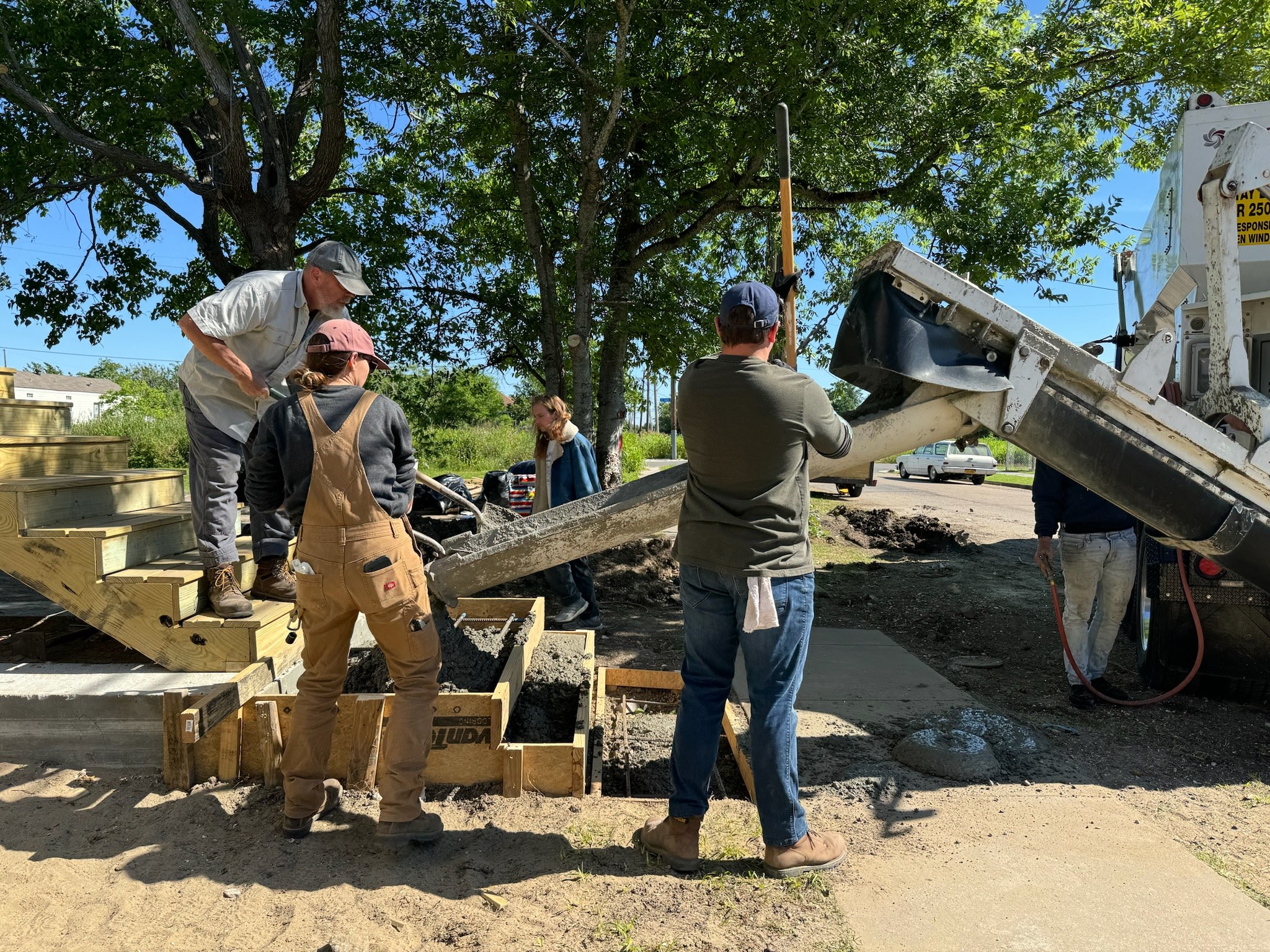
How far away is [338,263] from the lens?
384cm

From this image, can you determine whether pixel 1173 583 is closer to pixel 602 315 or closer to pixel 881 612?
pixel 881 612

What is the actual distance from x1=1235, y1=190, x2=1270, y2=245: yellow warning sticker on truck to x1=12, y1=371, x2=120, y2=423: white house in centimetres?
7895

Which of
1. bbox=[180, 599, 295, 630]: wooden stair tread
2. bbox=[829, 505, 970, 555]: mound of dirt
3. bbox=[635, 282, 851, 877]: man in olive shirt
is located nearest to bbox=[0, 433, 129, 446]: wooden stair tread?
bbox=[180, 599, 295, 630]: wooden stair tread

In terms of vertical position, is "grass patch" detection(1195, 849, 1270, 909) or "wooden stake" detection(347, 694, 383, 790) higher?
"wooden stake" detection(347, 694, 383, 790)

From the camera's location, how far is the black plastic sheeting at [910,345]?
3.55m

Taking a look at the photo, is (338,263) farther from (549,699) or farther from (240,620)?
(549,699)

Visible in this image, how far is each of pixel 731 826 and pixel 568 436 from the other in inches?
142

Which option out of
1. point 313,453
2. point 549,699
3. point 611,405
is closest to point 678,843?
point 549,699

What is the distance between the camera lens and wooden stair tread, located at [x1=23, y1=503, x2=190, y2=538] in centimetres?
376

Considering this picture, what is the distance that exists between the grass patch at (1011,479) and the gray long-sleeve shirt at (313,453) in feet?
89.2

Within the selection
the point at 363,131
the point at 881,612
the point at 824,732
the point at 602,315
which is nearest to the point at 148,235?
the point at 363,131

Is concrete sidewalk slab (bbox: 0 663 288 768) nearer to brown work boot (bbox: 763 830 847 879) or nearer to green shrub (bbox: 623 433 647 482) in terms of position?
brown work boot (bbox: 763 830 847 879)

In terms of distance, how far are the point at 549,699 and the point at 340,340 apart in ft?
7.39

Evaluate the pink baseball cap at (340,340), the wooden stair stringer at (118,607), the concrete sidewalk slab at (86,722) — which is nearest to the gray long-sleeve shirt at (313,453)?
the pink baseball cap at (340,340)
